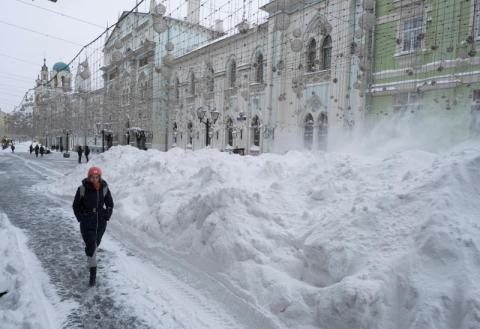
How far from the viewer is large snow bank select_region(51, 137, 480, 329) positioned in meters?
3.49

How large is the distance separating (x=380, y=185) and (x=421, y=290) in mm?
2453

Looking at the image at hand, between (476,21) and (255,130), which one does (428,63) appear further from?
(255,130)

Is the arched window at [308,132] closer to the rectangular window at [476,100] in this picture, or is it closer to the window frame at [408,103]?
the window frame at [408,103]

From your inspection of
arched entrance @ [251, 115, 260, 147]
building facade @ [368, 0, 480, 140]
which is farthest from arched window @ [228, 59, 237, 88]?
building facade @ [368, 0, 480, 140]

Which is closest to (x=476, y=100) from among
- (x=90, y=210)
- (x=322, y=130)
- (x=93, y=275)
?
(x=322, y=130)

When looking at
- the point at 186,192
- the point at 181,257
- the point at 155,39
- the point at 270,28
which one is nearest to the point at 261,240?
the point at 181,257

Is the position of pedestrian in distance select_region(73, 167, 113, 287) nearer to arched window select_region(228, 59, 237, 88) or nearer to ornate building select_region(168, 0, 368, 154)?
ornate building select_region(168, 0, 368, 154)

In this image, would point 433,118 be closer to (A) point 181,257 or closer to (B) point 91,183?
(A) point 181,257

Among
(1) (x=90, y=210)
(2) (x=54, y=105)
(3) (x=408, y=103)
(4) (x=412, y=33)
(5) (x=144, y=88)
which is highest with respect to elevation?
(5) (x=144, y=88)

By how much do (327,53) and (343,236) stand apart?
1551 cm

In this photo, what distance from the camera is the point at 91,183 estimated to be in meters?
4.69

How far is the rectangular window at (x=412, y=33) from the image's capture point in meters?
13.7

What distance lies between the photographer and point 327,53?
18.2m

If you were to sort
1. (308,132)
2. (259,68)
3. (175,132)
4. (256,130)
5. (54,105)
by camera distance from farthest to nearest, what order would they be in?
(54,105) → (175,132) → (256,130) → (259,68) → (308,132)
